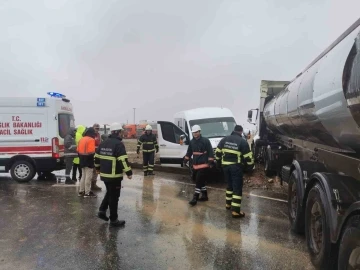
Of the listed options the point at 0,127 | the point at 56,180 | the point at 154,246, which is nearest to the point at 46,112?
the point at 0,127

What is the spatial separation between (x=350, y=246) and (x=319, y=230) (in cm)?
112

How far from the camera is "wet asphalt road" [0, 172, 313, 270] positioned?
4.22 metres

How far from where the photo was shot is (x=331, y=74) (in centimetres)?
366

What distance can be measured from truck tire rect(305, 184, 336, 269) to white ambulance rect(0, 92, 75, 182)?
7599 mm

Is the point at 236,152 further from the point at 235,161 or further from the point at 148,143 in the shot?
the point at 148,143

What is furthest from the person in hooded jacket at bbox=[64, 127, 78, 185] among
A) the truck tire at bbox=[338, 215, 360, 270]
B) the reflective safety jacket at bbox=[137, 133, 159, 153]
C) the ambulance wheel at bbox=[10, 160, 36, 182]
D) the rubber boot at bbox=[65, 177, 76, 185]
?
the truck tire at bbox=[338, 215, 360, 270]

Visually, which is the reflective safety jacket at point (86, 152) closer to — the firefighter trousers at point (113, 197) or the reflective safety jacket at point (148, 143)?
the firefighter trousers at point (113, 197)

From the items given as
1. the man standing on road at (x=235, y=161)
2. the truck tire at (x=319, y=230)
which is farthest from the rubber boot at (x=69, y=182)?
the truck tire at (x=319, y=230)

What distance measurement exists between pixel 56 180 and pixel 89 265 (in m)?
6.79

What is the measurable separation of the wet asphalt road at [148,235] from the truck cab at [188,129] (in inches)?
128

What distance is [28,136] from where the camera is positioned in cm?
971

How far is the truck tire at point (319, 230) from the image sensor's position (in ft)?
11.5

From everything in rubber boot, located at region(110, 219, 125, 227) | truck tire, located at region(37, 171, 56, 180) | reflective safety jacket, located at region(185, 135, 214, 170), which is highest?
reflective safety jacket, located at region(185, 135, 214, 170)

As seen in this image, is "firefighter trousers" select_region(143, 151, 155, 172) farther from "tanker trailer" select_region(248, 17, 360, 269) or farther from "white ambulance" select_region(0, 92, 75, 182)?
"tanker trailer" select_region(248, 17, 360, 269)
